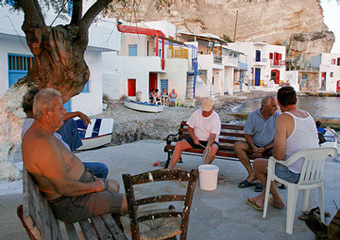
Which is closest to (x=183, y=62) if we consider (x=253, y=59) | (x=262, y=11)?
(x=253, y=59)

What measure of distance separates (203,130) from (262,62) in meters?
51.2

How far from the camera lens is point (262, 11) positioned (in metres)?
73.6

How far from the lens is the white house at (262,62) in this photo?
51.9 meters

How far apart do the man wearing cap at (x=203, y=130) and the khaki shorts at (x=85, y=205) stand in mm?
2507

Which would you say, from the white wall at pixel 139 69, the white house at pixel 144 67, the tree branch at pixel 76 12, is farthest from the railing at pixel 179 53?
the tree branch at pixel 76 12

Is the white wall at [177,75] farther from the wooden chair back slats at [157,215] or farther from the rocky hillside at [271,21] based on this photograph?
the rocky hillside at [271,21]

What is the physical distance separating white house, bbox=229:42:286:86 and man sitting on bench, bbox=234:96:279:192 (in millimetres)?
47493

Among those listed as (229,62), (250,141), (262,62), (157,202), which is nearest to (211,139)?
(250,141)

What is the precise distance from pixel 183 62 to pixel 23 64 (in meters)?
15.2

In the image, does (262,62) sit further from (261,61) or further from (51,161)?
(51,161)

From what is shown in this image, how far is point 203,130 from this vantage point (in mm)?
5152

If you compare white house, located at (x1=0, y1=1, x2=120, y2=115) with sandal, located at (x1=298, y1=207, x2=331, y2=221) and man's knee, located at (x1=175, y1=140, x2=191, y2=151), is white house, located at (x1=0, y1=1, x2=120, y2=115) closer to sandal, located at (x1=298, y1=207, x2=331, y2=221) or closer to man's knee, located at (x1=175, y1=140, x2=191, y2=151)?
man's knee, located at (x1=175, y1=140, x2=191, y2=151)

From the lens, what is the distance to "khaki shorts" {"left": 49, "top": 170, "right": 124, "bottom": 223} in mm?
2438

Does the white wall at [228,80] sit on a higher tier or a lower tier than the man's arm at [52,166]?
higher
